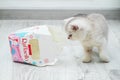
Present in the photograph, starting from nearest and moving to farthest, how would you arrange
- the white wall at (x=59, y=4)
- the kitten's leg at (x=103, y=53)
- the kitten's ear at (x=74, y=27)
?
the kitten's ear at (x=74, y=27)
the kitten's leg at (x=103, y=53)
the white wall at (x=59, y=4)

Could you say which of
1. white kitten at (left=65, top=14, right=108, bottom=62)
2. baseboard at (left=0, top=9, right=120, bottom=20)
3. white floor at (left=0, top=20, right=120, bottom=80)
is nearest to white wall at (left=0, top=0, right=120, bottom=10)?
baseboard at (left=0, top=9, right=120, bottom=20)

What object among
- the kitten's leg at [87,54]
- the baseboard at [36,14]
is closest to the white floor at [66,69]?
the kitten's leg at [87,54]

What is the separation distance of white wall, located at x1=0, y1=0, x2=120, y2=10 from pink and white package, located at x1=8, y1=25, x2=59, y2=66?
832 mm

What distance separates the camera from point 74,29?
5.75 ft

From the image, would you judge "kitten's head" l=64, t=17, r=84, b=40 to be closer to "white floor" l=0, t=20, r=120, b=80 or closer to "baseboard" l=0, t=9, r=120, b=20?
"white floor" l=0, t=20, r=120, b=80

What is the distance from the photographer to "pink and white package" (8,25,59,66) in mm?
1840

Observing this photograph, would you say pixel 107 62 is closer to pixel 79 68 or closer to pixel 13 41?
pixel 79 68

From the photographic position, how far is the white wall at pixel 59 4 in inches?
105

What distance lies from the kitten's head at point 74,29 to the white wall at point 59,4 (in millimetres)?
895

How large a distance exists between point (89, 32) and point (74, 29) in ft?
0.38

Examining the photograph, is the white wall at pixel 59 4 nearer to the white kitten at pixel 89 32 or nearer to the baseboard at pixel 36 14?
the baseboard at pixel 36 14

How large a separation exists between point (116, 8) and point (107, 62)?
91cm

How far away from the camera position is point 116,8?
2697 millimetres

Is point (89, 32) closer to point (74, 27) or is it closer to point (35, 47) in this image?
point (74, 27)
